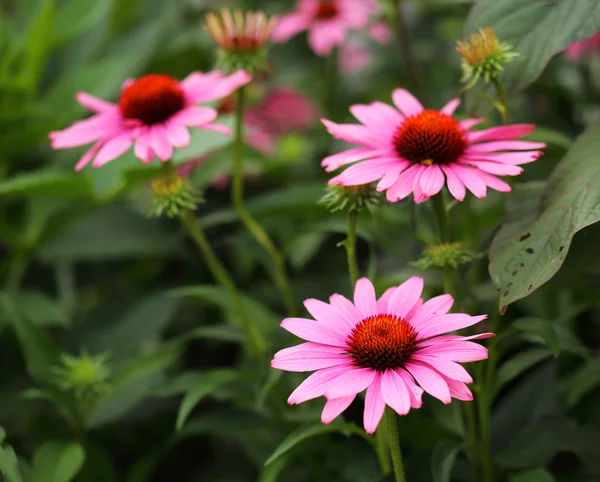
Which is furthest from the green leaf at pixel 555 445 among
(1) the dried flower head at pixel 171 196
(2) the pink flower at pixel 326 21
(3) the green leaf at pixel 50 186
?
(2) the pink flower at pixel 326 21

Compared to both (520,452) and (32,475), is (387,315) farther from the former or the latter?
(32,475)

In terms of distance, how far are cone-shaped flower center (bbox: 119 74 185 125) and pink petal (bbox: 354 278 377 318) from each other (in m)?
0.21

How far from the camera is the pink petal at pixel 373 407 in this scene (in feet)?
1.25

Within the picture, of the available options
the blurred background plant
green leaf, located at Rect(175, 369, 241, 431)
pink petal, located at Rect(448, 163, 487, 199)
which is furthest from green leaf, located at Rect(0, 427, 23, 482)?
pink petal, located at Rect(448, 163, 487, 199)

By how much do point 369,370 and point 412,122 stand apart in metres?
0.17

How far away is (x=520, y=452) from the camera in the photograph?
22.3 inches

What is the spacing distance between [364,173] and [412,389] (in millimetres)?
138

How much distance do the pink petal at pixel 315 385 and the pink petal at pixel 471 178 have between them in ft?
0.41

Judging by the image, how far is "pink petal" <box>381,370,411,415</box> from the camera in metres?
0.38

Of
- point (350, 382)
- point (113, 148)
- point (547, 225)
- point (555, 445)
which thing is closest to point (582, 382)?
point (555, 445)

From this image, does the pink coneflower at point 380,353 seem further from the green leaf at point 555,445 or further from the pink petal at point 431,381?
the green leaf at point 555,445

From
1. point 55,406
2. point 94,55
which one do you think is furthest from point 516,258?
point 94,55

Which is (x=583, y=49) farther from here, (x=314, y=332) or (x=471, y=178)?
(x=314, y=332)

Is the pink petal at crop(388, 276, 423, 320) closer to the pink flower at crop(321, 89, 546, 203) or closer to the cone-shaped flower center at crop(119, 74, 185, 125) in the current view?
the pink flower at crop(321, 89, 546, 203)
